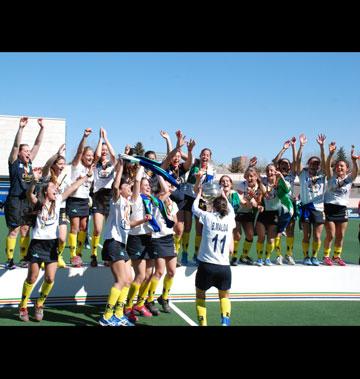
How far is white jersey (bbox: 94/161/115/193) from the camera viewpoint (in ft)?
23.1

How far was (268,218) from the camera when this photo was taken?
809 cm

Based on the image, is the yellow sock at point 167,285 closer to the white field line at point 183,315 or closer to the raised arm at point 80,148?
the white field line at point 183,315

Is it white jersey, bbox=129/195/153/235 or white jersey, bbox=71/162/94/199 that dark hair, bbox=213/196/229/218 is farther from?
white jersey, bbox=71/162/94/199

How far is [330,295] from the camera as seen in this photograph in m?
7.61

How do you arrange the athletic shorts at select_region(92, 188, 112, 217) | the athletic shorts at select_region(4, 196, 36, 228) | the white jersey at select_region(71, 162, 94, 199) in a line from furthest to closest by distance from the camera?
1. the athletic shorts at select_region(92, 188, 112, 217)
2. the white jersey at select_region(71, 162, 94, 199)
3. the athletic shorts at select_region(4, 196, 36, 228)

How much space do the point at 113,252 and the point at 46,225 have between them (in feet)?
3.34

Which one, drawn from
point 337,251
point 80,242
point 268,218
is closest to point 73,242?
point 80,242

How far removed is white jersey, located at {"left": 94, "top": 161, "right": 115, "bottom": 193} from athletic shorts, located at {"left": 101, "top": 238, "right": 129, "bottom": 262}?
165cm

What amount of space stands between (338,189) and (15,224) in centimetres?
582

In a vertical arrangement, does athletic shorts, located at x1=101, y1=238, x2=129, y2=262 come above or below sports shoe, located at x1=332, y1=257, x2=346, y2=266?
above

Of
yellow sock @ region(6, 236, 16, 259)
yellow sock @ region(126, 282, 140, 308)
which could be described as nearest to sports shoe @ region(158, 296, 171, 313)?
yellow sock @ region(126, 282, 140, 308)
